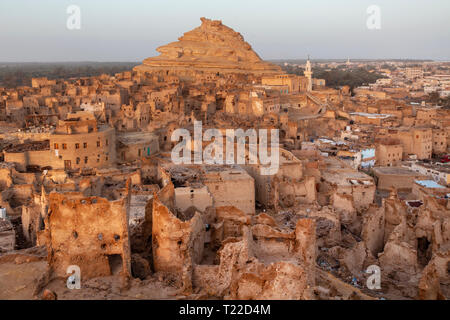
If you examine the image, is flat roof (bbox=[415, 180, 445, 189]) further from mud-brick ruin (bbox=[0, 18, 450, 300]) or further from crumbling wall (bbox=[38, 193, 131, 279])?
crumbling wall (bbox=[38, 193, 131, 279])

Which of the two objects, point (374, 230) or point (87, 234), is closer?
point (87, 234)

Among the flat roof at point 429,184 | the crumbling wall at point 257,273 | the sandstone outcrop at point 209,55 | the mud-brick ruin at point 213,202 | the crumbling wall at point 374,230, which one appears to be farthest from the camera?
the sandstone outcrop at point 209,55

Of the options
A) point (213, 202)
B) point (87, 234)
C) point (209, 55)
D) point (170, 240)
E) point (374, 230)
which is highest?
point (209, 55)

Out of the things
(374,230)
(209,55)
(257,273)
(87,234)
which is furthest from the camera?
(209,55)

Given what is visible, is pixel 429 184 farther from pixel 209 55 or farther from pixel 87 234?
pixel 209 55

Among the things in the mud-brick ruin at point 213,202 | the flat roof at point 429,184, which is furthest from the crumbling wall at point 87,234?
the flat roof at point 429,184

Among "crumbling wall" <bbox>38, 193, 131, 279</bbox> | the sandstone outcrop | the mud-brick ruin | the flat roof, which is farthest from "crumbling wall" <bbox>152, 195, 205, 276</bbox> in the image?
Answer: the sandstone outcrop

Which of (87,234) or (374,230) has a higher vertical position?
(87,234)

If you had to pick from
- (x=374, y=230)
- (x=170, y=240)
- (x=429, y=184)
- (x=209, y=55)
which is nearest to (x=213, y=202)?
(x=170, y=240)

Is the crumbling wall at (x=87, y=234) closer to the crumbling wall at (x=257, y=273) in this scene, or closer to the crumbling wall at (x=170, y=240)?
the crumbling wall at (x=170, y=240)
